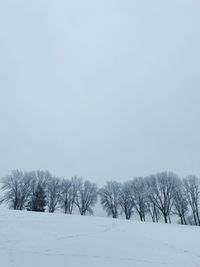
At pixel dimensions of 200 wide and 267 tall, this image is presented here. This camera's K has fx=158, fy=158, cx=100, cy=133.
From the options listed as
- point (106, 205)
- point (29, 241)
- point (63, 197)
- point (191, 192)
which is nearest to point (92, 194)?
point (106, 205)

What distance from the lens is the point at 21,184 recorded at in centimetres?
3794

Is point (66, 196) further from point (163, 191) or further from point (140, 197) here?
point (163, 191)

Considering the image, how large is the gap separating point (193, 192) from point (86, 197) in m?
25.6

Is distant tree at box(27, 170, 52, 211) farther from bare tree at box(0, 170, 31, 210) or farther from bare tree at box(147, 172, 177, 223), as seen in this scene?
bare tree at box(147, 172, 177, 223)

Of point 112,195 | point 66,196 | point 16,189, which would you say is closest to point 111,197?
point 112,195

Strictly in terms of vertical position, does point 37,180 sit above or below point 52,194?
above

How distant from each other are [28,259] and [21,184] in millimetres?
37193

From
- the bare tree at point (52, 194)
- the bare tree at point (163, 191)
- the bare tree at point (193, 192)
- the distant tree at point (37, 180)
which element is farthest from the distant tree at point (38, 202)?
the bare tree at point (193, 192)

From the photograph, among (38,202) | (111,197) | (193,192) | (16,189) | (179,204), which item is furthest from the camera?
(111,197)

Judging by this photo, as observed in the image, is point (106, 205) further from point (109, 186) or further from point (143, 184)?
point (143, 184)

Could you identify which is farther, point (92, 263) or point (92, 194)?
point (92, 194)

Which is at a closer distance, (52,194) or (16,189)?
(16,189)

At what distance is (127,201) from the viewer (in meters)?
40.4

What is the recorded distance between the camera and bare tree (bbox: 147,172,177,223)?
111 ft
